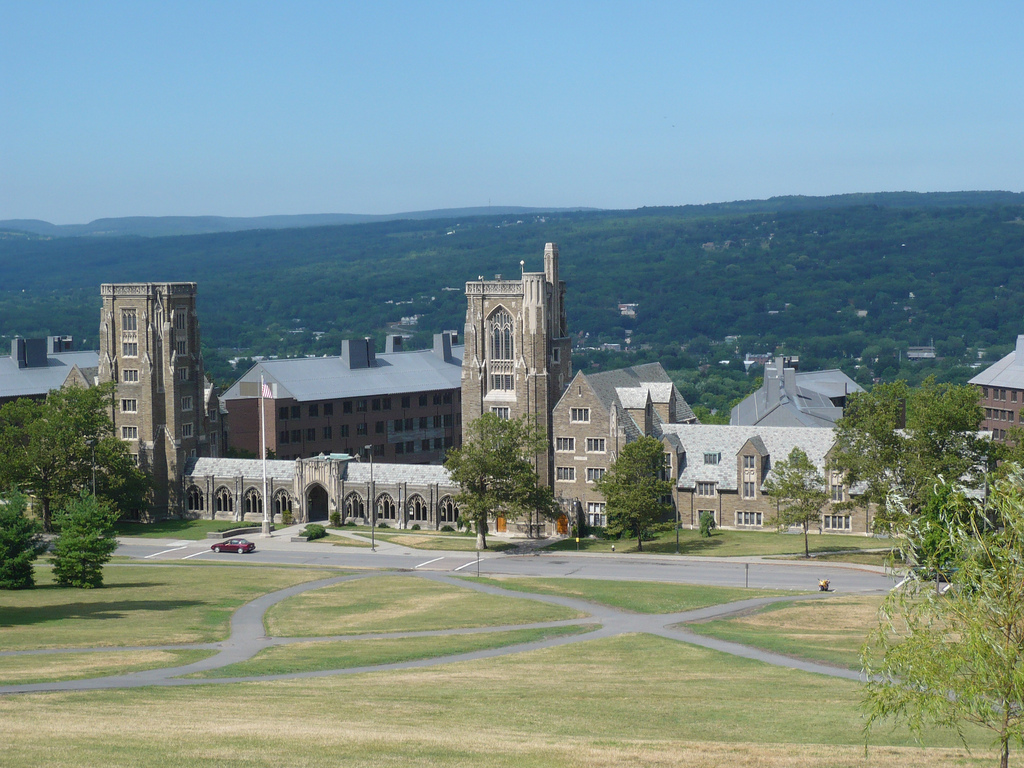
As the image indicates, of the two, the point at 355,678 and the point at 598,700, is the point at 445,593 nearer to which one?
the point at 355,678

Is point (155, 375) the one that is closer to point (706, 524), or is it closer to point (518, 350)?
point (518, 350)

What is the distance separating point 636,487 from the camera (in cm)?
10450

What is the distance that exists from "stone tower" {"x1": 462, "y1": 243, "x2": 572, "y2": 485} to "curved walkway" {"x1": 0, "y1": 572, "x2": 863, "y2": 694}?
2808 cm

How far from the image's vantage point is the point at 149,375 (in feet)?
415

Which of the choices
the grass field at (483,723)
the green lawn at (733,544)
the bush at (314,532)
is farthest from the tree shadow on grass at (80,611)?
the green lawn at (733,544)

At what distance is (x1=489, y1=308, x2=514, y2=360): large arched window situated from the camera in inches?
4638

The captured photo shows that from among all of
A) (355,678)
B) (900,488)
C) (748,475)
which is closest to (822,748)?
(355,678)

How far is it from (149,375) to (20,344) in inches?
1356

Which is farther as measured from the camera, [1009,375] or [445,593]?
[1009,375]

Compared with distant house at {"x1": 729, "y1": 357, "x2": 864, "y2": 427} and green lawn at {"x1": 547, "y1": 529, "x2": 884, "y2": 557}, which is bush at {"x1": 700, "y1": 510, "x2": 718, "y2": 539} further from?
distant house at {"x1": 729, "y1": 357, "x2": 864, "y2": 427}

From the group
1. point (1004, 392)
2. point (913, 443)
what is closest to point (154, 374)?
point (913, 443)

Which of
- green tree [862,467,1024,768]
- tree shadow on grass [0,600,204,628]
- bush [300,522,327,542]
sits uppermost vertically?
green tree [862,467,1024,768]

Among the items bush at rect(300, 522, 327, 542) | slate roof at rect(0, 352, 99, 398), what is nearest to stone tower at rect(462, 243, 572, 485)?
bush at rect(300, 522, 327, 542)

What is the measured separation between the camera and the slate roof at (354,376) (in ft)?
485
